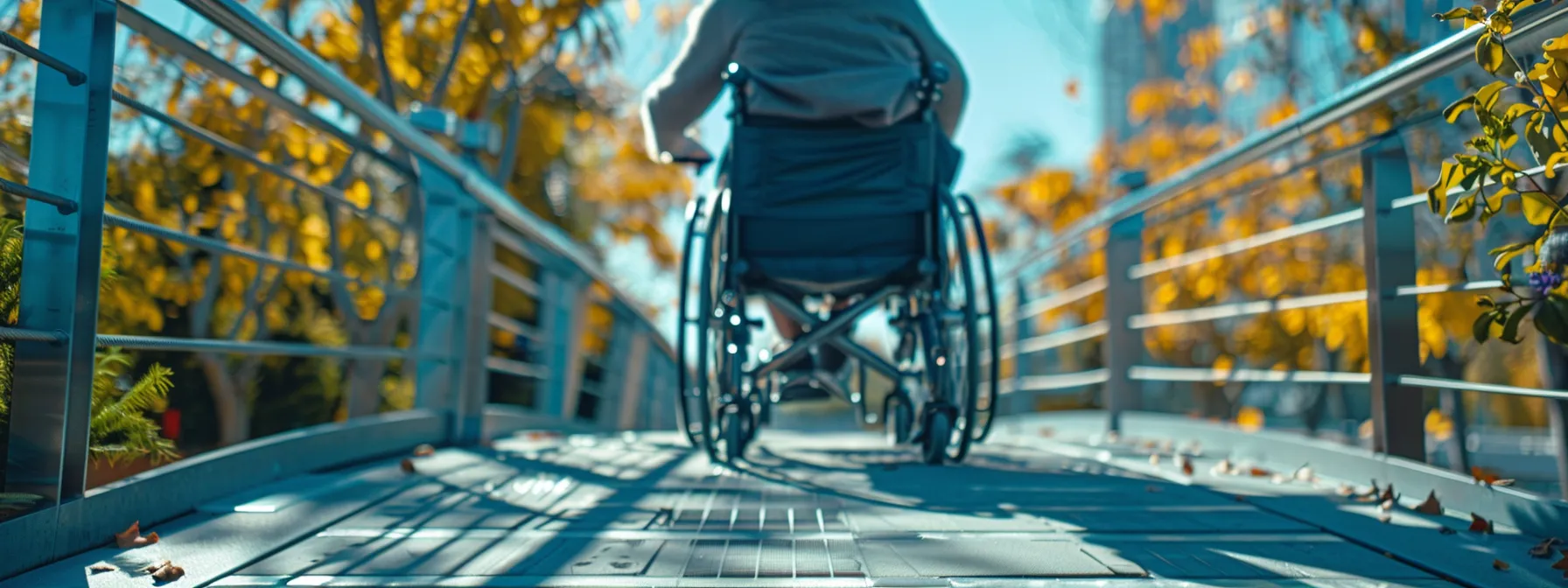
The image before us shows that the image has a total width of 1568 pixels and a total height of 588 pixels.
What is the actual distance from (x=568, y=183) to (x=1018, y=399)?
278 inches

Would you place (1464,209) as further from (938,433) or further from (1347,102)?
(938,433)

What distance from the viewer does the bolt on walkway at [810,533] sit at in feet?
5.46

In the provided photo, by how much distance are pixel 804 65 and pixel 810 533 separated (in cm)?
153

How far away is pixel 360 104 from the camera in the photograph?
2.70 metres

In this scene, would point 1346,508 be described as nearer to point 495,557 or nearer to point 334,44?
point 495,557

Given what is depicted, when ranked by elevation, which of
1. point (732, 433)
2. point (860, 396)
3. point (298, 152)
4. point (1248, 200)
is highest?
point (1248, 200)

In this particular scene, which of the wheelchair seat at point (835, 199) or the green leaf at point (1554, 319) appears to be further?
the wheelchair seat at point (835, 199)

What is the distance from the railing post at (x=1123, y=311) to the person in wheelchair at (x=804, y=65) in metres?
1.35

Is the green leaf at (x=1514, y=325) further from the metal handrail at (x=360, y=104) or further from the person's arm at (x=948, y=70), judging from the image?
the metal handrail at (x=360, y=104)

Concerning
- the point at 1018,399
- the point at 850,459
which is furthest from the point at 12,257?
the point at 1018,399

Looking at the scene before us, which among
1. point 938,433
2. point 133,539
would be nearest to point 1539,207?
point 938,433

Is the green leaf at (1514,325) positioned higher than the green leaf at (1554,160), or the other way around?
the green leaf at (1554,160)

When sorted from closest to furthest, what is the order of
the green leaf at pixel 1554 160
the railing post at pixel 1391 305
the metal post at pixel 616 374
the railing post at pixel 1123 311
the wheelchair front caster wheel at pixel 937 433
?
the green leaf at pixel 1554 160 → the railing post at pixel 1391 305 → the wheelchair front caster wheel at pixel 937 433 → the railing post at pixel 1123 311 → the metal post at pixel 616 374

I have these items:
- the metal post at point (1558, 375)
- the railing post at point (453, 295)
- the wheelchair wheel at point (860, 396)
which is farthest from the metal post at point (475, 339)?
the metal post at point (1558, 375)
